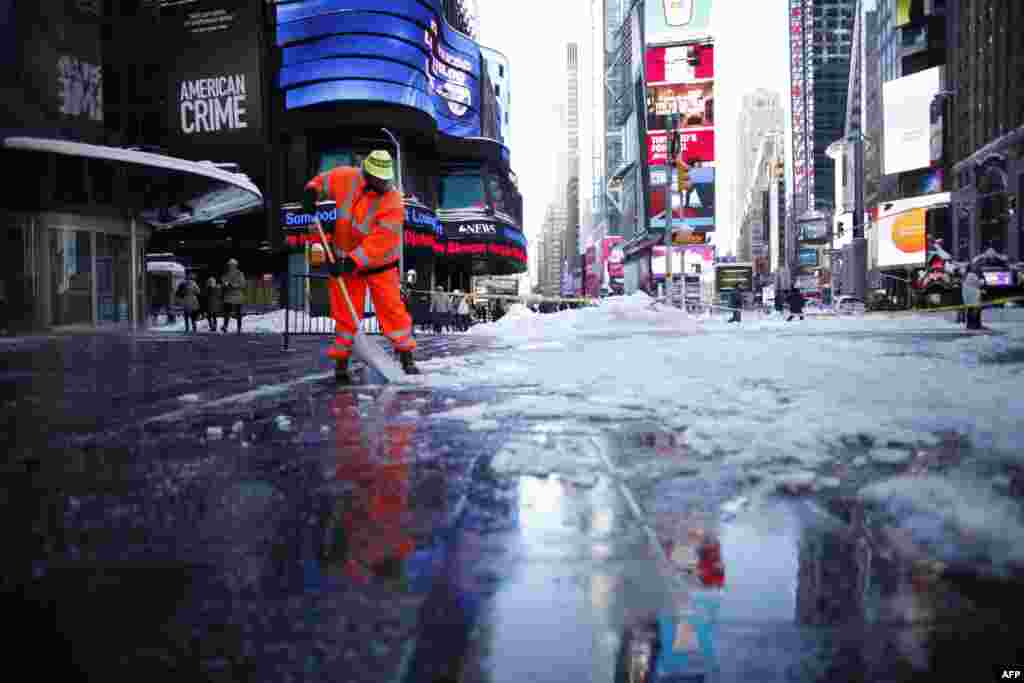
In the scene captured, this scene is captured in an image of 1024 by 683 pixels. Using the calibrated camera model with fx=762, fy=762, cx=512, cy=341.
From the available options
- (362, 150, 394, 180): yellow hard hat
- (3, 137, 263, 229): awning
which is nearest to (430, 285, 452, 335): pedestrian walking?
(3, 137, 263, 229): awning

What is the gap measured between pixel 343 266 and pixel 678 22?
301 ft

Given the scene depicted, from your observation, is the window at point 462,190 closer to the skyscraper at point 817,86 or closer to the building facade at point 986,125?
the building facade at point 986,125

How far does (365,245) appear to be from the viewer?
6.51 metres

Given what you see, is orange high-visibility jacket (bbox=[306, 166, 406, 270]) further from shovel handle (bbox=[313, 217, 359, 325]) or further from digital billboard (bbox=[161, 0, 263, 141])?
digital billboard (bbox=[161, 0, 263, 141])

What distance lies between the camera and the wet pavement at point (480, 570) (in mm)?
1256

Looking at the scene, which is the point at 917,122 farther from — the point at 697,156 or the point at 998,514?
the point at 998,514

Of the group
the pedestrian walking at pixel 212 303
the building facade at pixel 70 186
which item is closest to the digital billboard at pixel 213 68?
the building facade at pixel 70 186

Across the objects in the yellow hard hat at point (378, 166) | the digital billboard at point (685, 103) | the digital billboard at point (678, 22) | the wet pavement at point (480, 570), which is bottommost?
the wet pavement at point (480, 570)

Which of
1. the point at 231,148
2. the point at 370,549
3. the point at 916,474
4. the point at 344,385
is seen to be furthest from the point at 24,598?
the point at 231,148

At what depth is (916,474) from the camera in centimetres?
245

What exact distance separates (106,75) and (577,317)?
35245 millimetres

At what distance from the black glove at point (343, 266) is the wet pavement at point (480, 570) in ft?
11.3

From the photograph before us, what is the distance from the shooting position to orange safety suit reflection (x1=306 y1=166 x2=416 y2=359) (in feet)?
21.2

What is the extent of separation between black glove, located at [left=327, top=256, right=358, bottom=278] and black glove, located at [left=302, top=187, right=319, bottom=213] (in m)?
0.70
